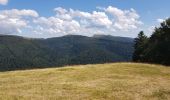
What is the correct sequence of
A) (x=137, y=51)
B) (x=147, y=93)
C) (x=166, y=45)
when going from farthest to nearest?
(x=137, y=51)
(x=166, y=45)
(x=147, y=93)

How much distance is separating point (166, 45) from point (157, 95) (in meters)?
63.1

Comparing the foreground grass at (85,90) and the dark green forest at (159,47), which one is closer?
the foreground grass at (85,90)

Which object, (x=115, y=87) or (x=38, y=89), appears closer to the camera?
(x=38, y=89)

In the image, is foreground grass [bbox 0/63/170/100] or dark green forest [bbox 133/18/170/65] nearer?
foreground grass [bbox 0/63/170/100]

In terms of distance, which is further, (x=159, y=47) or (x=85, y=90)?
(x=159, y=47)

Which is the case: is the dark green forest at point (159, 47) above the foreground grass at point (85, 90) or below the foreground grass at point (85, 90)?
above

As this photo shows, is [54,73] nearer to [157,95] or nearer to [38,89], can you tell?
[38,89]

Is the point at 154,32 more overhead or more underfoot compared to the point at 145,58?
more overhead

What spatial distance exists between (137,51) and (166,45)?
22789 mm

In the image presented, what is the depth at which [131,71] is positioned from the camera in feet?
195

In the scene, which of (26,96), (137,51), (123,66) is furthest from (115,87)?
(137,51)

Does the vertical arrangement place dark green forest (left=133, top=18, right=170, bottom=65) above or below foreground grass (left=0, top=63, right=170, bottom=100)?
Result: above

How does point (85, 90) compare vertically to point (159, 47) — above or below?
below

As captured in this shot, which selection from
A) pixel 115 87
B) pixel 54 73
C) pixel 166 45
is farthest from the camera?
pixel 166 45
